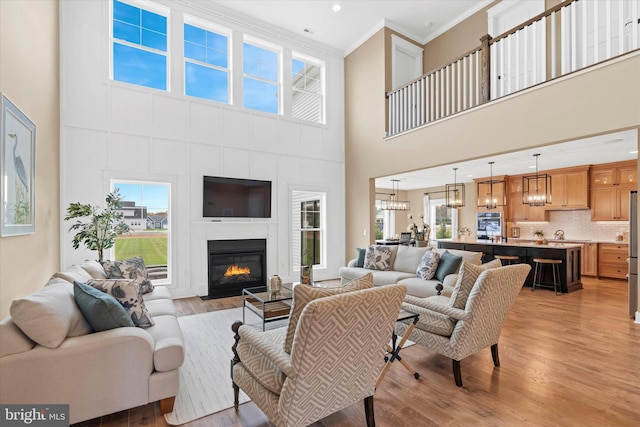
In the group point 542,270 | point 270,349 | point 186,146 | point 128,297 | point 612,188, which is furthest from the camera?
point 612,188

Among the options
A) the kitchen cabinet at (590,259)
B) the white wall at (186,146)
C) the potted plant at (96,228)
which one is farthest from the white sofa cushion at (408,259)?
the kitchen cabinet at (590,259)

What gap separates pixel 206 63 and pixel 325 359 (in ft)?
19.8

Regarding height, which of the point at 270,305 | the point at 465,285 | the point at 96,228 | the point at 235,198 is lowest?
the point at 270,305

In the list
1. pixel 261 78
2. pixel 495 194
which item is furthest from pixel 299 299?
pixel 495 194

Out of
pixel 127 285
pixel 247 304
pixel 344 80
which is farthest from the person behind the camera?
pixel 344 80

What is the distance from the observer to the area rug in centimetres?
231

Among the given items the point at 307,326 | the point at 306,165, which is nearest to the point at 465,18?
the point at 306,165

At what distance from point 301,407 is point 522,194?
8.90 metres

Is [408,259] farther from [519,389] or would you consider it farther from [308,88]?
[308,88]

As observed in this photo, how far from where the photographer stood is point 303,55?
7117mm

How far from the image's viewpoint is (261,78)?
259 inches

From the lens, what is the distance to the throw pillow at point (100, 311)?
6.95ft

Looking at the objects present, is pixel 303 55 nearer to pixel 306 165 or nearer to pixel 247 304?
pixel 306 165

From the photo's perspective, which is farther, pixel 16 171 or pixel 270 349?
pixel 16 171
